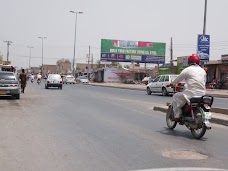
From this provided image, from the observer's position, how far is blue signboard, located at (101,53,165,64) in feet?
220

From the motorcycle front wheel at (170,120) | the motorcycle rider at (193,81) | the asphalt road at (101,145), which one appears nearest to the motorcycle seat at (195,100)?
the motorcycle rider at (193,81)

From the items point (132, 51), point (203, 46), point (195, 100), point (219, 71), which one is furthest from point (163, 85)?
point (132, 51)

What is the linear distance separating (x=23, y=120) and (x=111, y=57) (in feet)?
184

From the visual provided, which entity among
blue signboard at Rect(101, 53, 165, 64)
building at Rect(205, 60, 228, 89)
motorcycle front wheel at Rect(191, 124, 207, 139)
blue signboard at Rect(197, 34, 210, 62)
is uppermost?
blue signboard at Rect(101, 53, 165, 64)

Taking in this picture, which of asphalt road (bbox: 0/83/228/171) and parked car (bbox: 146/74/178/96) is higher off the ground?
parked car (bbox: 146/74/178/96)

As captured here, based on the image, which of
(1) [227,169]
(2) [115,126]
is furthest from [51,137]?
(1) [227,169]

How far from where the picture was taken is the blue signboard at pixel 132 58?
67.2 metres

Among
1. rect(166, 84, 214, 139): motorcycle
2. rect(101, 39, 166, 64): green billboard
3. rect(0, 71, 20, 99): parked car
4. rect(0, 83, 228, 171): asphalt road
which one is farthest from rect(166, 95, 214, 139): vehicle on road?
rect(101, 39, 166, 64): green billboard

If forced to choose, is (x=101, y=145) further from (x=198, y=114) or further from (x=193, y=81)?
(x=193, y=81)

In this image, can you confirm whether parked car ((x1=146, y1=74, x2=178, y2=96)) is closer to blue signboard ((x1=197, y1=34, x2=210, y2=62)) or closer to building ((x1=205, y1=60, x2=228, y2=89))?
blue signboard ((x1=197, y1=34, x2=210, y2=62))

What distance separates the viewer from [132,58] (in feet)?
226

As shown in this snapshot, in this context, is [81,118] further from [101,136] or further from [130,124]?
[101,136]

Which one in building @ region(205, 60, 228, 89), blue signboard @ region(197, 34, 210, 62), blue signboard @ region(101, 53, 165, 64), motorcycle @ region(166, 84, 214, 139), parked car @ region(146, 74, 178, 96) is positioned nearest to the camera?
motorcycle @ region(166, 84, 214, 139)

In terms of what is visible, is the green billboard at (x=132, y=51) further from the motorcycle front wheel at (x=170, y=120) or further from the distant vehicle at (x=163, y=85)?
the motorcycle front wheel at (x=170, y=120)
